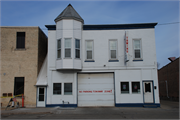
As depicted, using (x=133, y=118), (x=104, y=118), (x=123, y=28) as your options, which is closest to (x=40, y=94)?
(x=104, y=118)

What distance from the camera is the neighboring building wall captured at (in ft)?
67.4

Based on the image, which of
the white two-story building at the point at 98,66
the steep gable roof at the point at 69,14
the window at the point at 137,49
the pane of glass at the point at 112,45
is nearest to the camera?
the white two-story building at the point at 98,66

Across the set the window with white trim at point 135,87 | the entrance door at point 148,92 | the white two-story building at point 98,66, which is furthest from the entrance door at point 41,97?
the entrance door at point 148,92

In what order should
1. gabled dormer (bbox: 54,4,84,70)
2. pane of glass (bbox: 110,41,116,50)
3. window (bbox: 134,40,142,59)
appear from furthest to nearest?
1. pane of glass (bbox: 110,41,116,50)
2. window (bbox: 134,40,142,59)
3. gabled dormer (bbox: 54,4,84,70)

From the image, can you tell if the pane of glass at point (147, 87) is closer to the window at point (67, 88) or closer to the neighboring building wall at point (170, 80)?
the window at point (67, 88)

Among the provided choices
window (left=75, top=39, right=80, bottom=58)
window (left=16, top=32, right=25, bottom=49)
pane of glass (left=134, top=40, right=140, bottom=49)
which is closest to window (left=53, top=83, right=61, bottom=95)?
window (left=75, top=39, right=80, bottom=58)

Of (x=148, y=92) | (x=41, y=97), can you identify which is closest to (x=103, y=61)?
(x=148, y=92)

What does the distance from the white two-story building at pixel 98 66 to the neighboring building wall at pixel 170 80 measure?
7787mm

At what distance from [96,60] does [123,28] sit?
3.92 metres

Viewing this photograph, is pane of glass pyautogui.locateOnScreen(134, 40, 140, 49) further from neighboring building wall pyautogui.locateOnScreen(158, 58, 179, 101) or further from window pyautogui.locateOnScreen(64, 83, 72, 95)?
neighboring building wall pyautogui.locateOnScreen(158, 58, 179, 101)

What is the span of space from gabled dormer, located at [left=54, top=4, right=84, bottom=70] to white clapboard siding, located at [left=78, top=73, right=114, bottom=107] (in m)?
1.51

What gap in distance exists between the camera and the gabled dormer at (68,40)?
46.5 feet

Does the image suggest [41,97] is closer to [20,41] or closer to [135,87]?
[20,41]

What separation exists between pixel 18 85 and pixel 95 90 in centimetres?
698
